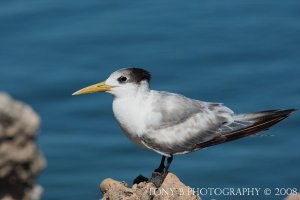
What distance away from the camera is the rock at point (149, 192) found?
12531 mm

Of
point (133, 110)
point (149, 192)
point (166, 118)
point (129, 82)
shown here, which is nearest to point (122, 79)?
point (129, 82)

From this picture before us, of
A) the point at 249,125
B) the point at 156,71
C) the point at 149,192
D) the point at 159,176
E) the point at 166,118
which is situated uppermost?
the point at 156,71

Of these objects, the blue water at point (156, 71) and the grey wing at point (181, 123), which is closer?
the grey wing at point (181, 123)

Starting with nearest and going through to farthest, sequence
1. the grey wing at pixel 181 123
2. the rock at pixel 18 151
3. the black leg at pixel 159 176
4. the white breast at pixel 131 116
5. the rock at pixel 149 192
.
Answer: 1. the rock at pixel 18 151
2. the rock at pixel 149 192
3. the black leg at pixel 159 176
4. the white breast at pixel 131 116
5. the grey wing at pixel 181 123

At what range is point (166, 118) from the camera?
47.5 feet

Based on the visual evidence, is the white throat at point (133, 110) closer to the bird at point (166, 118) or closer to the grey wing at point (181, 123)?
the bird at point (166, 118)

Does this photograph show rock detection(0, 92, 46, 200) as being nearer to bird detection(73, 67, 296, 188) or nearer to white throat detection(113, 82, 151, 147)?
bird detection(73, 67, 296, 188)

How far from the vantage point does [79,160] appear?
21.2m

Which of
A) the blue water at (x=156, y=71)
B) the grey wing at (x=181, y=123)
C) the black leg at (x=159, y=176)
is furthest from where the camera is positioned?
the blue water at (x=156, y=71)

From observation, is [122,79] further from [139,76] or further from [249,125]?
[249,125]

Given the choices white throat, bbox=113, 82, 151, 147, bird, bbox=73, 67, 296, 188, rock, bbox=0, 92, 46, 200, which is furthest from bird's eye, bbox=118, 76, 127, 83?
rock, bbox=0, 92, 46, 200

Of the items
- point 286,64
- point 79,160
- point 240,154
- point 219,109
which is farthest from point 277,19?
point 219,109

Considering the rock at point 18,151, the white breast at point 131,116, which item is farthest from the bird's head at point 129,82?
the rock at point 18,151

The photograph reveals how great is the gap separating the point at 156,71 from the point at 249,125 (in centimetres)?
788
